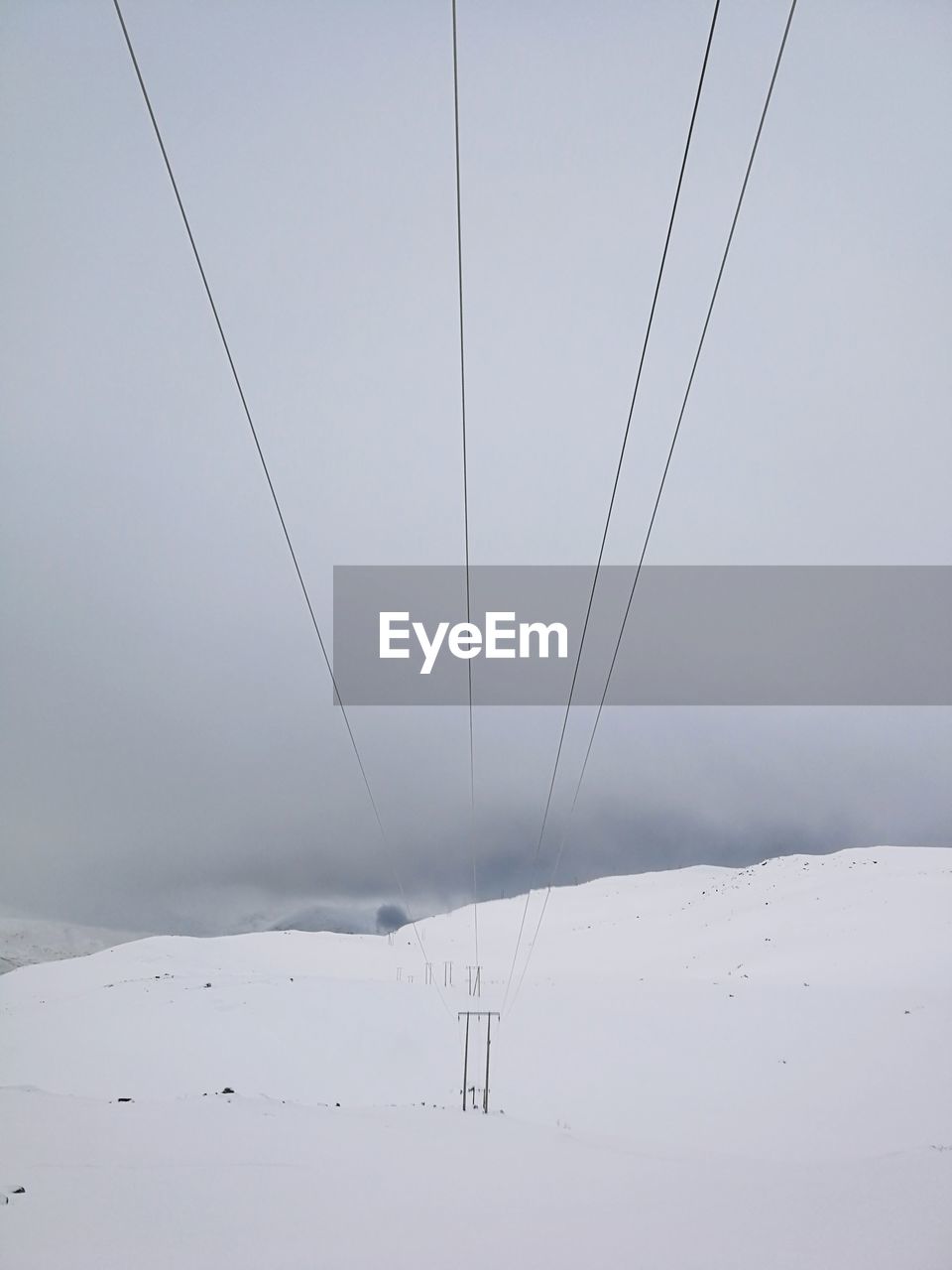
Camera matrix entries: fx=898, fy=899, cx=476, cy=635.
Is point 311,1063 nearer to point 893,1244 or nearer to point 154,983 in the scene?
point 154,983

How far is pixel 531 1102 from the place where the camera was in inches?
1135

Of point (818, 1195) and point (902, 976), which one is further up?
A: point (902, 976)

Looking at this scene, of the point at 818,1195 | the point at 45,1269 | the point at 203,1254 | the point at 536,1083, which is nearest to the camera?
the point at 45,1269

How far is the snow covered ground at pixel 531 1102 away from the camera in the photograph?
12.4 metres

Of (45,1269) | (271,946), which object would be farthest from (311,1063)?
(271,946)

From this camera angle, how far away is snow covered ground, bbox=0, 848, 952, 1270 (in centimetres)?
1238

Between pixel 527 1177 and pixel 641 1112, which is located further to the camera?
pixel 641 1112

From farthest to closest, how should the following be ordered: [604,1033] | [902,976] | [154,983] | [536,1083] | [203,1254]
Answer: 1. [154,983]
2. [902,976]
3. [604,1033]
4. [536,1083]
5. [203,1254]

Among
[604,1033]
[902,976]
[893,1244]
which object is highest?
[902,976]

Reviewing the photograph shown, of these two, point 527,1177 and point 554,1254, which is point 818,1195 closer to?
point 527,1177

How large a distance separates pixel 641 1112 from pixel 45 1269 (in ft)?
71.1

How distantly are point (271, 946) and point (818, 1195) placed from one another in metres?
69.5

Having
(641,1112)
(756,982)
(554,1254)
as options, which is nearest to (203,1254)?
(554,1254)

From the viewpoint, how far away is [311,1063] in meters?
34.0
